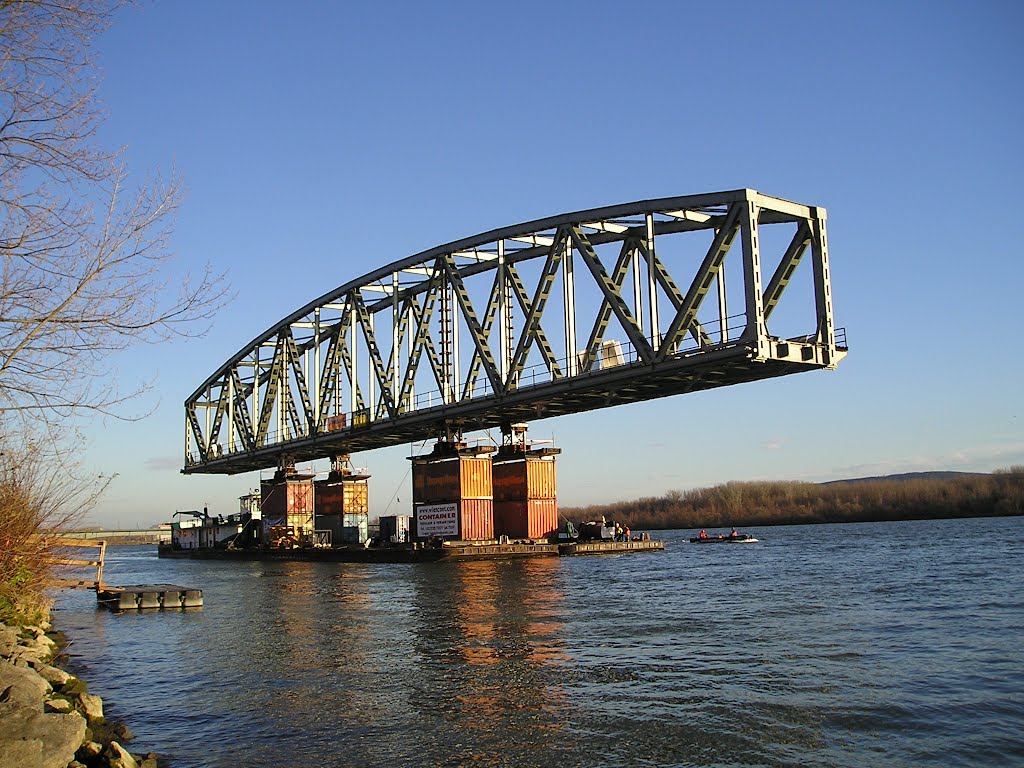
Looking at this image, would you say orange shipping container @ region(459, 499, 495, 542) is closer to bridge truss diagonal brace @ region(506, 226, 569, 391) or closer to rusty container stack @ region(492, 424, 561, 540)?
rusty container stack @ region(492, 424, 561, 540)

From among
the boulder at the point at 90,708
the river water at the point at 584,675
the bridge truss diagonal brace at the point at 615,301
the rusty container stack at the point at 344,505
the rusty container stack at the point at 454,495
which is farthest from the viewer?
the rusty container stack at the point at 344,505

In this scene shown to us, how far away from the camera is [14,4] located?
35.9ft

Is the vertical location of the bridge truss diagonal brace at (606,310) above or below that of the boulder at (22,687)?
above

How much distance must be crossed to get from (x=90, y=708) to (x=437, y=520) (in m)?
55.4

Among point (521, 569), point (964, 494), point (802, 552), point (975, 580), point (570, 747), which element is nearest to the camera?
point (570, 747)

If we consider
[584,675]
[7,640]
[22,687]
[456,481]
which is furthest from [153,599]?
[456,481]

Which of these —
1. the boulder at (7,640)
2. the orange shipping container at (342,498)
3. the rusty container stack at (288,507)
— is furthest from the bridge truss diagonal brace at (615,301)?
the rusty container stack at (288,507)

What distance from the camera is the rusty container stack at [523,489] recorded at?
237 feet

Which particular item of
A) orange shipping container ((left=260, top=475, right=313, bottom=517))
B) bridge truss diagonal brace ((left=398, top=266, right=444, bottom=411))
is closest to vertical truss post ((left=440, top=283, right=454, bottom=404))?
bridge truss diagonal brace ((left=398, top=266, right=444, bottom=411))

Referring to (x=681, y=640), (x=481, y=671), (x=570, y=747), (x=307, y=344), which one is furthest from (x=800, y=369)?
(x=307, y=344)

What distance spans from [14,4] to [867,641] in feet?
77.1

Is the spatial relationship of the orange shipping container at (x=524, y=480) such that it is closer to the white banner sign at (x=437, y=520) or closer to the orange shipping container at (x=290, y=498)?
the white banner sign at (x=437, y=520)

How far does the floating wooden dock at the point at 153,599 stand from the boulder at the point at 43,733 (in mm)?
29201

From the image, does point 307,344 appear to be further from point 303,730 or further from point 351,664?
point 303,730
